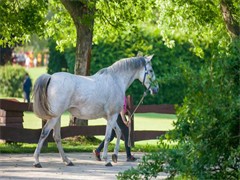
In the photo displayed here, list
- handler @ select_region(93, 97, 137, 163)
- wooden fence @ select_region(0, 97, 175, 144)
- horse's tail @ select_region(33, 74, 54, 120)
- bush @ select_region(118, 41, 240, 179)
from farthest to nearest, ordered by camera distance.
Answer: wooden fence @ select_region(0, 97, 175, 144)
handler @ select_region(93, 97, 137, 163)
horse's tail @ select_region(33, 74, 54, 120)
bush @ select_region(118, 41, 240, 179)

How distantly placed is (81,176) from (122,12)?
9.62 meters

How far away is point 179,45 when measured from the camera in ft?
129

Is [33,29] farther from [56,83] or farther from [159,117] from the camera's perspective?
[159,117]

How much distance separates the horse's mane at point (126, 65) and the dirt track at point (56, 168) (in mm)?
1849

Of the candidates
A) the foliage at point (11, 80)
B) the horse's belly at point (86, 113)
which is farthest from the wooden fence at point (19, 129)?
the foliage at point (11, 80)

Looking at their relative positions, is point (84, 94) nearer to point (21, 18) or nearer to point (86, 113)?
point (86, 113)

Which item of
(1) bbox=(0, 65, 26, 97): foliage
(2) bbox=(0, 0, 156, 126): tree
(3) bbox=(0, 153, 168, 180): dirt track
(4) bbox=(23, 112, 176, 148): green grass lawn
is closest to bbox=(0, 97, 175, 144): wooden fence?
(3) bbox=(0, 153, 168, 180): dirt track

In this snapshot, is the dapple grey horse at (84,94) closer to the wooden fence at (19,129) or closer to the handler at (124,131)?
the handler at (124,131)

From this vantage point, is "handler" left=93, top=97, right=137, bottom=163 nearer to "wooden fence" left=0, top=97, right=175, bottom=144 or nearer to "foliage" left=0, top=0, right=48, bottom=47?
"wooden fence" left=0, top=97, right=175, bottom=144

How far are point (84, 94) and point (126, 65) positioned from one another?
47.0 inches

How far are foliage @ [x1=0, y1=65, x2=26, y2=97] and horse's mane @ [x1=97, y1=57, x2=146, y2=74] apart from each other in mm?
29025

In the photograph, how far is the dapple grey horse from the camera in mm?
14656

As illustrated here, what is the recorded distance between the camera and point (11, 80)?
147 ft

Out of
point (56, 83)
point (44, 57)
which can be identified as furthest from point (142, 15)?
point (44, 57)
